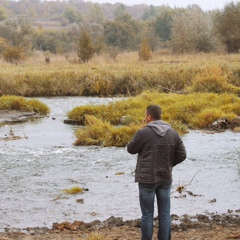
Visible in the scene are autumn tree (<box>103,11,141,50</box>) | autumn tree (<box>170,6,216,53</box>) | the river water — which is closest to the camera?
the river water

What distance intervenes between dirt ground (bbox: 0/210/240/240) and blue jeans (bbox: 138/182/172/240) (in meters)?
0.78

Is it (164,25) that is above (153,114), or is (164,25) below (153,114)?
above

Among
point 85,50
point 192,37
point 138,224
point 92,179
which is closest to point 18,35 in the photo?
point 192,37

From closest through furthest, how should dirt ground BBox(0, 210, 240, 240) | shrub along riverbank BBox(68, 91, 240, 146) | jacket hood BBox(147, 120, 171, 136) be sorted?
jacket hood BBox(147, 120, 171, 136) → dirt ground BBox(0, 210, 240, 240) → shrub along riverbank BBox(68, 91, 240, 146)

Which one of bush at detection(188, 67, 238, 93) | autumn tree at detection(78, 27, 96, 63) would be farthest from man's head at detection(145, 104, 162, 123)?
autumn tree at detection(78, 27, 96, 63)

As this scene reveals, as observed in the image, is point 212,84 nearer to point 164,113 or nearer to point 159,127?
point 164,113

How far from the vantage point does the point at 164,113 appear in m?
20.7

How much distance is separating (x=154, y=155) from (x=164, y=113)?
13534mm

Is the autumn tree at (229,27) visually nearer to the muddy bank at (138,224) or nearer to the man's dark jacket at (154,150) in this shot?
the muddy bank at (138,224)

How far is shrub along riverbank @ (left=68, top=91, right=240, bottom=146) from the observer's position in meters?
17.7

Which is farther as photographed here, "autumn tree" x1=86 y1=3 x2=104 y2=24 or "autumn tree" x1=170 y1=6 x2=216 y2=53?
"autumn tree" x1=86 y1=3 x2=104 y2=24

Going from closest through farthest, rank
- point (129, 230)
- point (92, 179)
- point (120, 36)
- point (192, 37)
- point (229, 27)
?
1. point (129, 230)
2. point (92, 179)
3. point (229, 27)
4. point (192, 37)
5. point (120, 36)

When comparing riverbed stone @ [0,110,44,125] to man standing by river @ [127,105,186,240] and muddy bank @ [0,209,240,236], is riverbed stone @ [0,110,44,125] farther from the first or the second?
man standing by river @ [127,105,186,240]

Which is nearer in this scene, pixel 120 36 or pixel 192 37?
pixel 192 37
